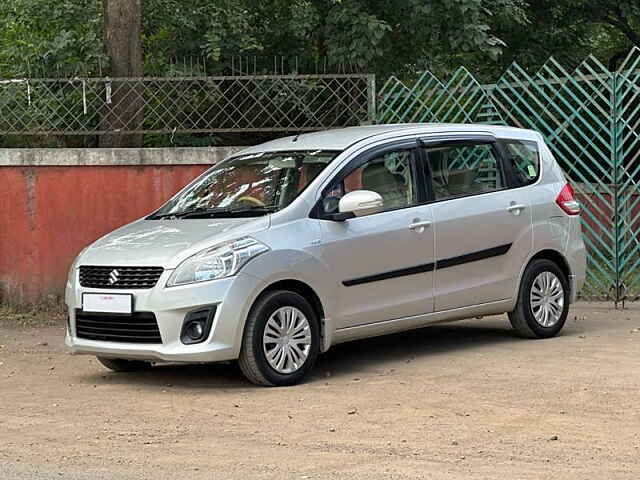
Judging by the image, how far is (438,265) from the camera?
9.71 metres

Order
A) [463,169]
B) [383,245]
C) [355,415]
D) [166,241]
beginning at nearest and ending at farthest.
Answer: [355,415]
[166,241]
[383,245]
[463,169]

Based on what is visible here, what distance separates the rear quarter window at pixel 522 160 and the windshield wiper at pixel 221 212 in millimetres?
2352

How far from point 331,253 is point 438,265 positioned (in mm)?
1074

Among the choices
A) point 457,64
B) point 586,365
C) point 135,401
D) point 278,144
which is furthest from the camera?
point 457,64

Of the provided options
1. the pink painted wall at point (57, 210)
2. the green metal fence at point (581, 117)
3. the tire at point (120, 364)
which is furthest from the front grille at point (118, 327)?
the green metal fence at point (581, 117)

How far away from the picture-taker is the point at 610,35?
24781 mm

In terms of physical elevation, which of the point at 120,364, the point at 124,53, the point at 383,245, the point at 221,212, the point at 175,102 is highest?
the point at 124,53

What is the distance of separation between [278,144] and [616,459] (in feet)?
14.7

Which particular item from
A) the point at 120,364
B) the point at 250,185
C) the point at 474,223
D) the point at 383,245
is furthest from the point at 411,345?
the point at 120,364

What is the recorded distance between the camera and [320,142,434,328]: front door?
358 inches

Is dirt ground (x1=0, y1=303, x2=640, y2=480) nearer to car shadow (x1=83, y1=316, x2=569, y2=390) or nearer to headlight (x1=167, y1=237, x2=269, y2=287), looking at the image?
car shadow (x1=83, y1=316, x2=569, y2=390)

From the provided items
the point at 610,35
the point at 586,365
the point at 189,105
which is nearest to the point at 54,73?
the point at 189,105

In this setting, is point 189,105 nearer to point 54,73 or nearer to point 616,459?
point 54,73

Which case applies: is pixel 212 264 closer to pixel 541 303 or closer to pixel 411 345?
pixel 411 345
